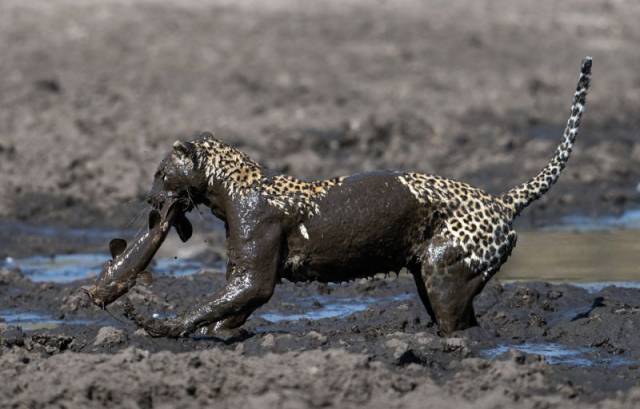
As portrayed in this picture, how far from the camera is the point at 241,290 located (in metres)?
9.26

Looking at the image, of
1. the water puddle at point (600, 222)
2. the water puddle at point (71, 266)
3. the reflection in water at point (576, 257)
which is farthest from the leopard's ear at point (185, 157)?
the water puddle at point (600, 222)

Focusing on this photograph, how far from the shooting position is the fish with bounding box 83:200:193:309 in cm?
952

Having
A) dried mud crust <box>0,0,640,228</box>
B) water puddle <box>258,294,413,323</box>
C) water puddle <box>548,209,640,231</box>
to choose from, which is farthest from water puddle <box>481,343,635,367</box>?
dried mud crust <box>0,0,640,228</box>

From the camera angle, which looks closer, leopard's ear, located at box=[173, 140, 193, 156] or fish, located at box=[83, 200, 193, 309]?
leopard's ear, located at box=[173, 140, 193, 156]

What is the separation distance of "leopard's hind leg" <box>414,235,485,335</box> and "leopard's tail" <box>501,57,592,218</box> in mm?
569

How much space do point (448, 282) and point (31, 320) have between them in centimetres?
346

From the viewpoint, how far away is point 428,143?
19875 mm

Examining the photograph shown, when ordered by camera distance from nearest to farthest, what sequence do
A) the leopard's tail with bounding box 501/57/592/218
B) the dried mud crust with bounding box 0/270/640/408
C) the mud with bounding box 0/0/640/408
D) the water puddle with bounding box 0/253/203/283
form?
1. the dried mud crust with bounding box 0/270/640/408
2. the mud with bounding box 0/0/640/408
3. the leopard's tail with bounding box 501/57/592/218
4. the water puddle with bounding box 0/253/203/283

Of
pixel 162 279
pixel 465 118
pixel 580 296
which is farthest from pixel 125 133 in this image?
pixel 580 296

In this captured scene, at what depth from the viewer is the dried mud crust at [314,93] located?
17594mm

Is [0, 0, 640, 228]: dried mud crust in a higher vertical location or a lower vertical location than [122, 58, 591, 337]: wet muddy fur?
higher

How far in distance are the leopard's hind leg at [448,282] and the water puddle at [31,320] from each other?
9.33ft

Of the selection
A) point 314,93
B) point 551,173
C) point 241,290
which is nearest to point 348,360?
point 241,290

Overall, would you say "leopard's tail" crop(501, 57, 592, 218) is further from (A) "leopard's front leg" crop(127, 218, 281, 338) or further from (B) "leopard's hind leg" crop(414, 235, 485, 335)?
(A) "leopard's front leg" crop(127, 218, 281, 338)
